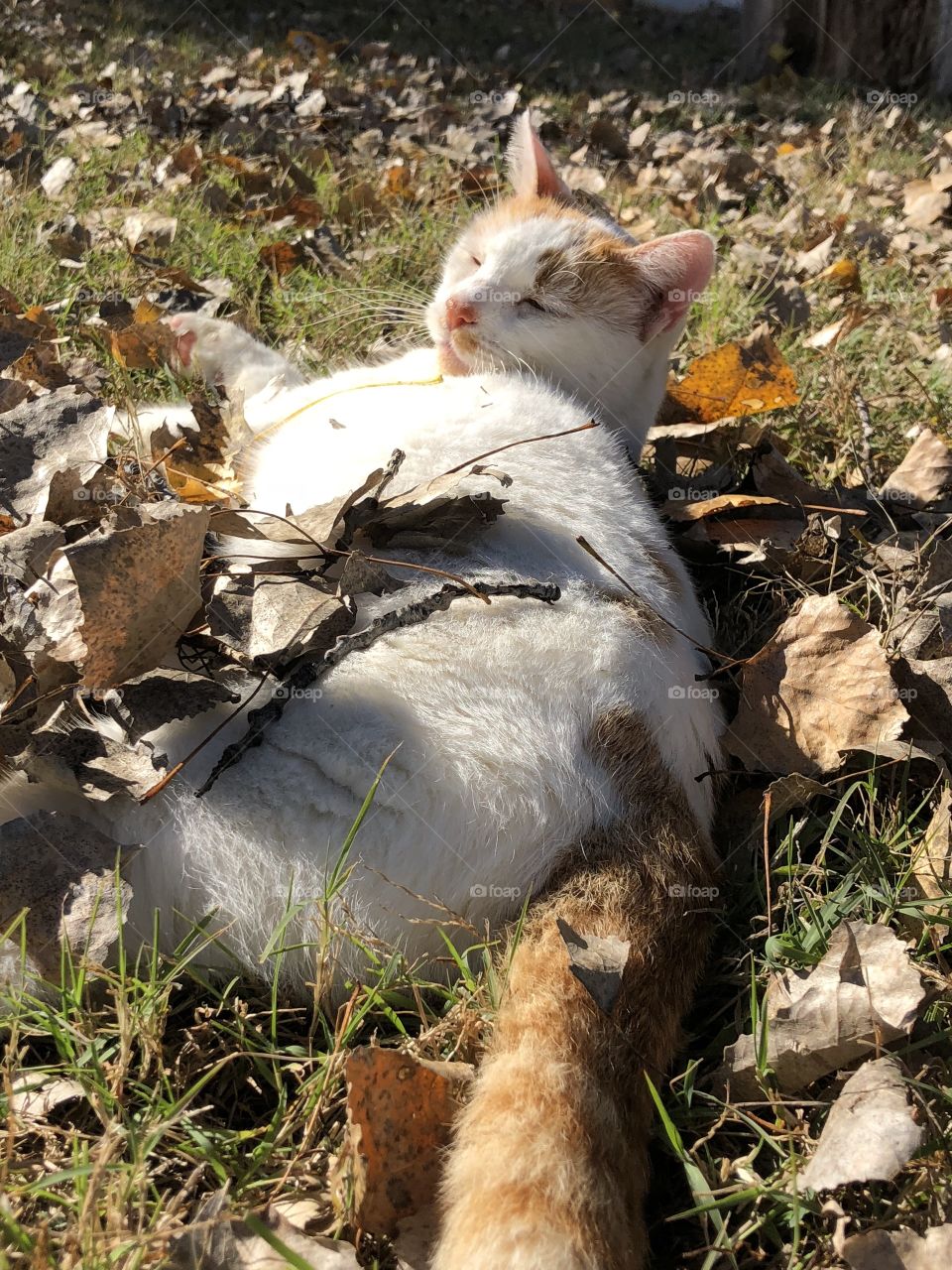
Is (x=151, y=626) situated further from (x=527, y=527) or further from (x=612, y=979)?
(x=612, y=979)

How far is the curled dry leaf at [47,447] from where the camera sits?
2.08 metres

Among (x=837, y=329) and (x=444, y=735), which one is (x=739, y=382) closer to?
(x=837, y=329)

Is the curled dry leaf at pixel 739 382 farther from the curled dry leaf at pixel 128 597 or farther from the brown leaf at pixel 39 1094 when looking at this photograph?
the brown leaf at pixel 39 1094

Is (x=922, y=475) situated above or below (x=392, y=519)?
below

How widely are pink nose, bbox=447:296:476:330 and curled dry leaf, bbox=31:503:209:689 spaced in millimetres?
1315

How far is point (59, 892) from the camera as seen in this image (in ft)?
4.70

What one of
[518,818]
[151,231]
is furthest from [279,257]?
[518,818]

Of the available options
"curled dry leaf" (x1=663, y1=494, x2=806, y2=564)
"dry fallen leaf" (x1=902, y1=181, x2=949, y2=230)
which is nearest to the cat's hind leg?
"curled dry leaf" (x1=663, y1=494, x2=806, y2=564)

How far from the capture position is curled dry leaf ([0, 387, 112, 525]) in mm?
2078

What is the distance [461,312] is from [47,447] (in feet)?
3.73

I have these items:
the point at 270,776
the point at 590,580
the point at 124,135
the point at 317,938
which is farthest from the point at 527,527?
the point at 124,135

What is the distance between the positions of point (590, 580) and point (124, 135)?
4.28 m

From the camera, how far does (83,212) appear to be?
4059mm

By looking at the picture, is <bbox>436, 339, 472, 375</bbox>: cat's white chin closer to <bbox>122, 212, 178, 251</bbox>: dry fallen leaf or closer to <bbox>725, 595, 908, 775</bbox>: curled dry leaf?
<bbox>725, 595, 908, 775</bbox>: curled dry leaf
